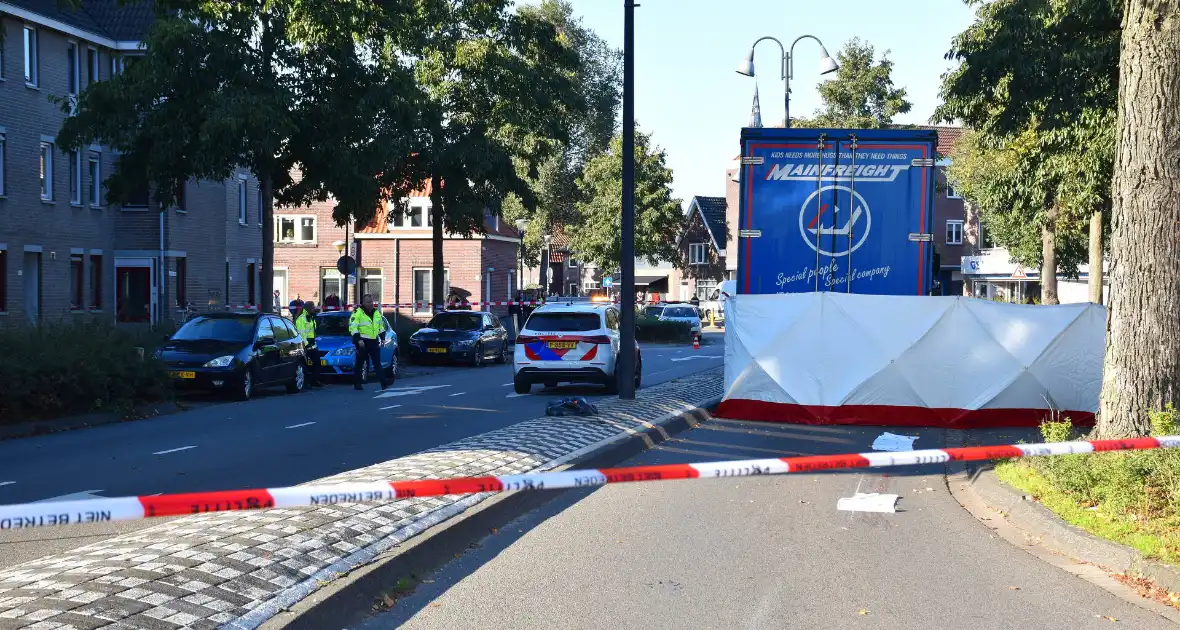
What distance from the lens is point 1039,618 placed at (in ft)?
21.7

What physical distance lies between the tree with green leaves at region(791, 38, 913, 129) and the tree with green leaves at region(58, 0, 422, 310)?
33.1 m

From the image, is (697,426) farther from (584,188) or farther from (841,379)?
(584,188)

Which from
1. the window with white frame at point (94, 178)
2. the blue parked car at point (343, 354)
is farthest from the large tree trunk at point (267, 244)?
the window with white frame at point (94, 178)

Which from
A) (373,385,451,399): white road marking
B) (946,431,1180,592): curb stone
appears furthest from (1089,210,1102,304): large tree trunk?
(946,431,1180,592): curb stone

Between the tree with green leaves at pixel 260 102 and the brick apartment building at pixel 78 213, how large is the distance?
4.04m

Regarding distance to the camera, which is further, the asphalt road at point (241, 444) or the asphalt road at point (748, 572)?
the asphalt road at point (241, 444)

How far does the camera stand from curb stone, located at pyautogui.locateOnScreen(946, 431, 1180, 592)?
23.7 feet

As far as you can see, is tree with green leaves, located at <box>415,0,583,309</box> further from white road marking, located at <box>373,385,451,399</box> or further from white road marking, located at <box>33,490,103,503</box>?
white road marking, located at <box>33,490,103,503</box>

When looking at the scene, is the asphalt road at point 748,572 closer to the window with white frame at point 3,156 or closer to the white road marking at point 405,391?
the white road marking at point 405,391

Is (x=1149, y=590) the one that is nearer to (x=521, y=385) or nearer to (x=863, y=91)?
(x=521, y=385)

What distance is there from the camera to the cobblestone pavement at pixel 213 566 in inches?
219

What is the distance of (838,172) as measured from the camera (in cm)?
1694

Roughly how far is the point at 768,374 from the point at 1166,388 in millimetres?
6717

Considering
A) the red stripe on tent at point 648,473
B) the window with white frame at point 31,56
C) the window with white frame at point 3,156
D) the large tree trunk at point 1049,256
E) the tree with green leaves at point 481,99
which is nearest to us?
the red stripe on tent at point 648,473
